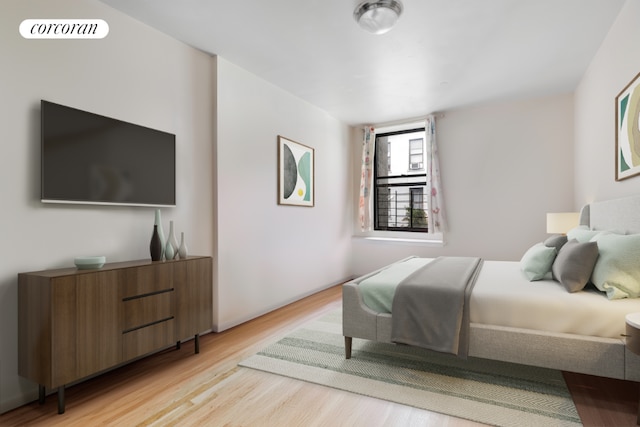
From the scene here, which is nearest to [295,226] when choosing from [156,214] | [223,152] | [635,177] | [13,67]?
[223,152]

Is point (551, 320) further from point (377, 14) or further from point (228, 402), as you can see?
point (377, 14)

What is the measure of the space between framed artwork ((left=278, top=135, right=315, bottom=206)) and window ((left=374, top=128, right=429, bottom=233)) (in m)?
1.57

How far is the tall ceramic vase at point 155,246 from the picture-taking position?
2490 millimetres

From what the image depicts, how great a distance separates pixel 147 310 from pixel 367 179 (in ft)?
13.2

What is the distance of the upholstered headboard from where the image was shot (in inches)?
88.4

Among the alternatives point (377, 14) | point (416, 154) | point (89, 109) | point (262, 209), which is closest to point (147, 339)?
point (89, 109)

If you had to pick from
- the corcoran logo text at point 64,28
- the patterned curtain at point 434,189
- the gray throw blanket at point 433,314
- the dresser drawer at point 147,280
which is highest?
the corcoran logo text at point 64,28

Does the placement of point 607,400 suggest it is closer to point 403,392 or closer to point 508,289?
point 508,289

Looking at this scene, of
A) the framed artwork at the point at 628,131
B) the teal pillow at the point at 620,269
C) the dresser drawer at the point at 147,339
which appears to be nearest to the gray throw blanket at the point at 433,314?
the teal pillow at the point at 620,269

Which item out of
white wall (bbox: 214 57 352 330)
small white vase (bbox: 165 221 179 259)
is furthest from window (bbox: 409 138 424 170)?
small white vase (bbox: 165 221 179 259)

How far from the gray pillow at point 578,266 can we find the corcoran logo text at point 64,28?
11.5ft

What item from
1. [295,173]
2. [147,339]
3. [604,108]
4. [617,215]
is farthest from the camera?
[295,173]

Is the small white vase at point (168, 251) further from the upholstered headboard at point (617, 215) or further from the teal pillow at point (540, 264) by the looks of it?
the upholstered headboard at point (617, 215)

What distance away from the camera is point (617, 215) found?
2.52 metres
